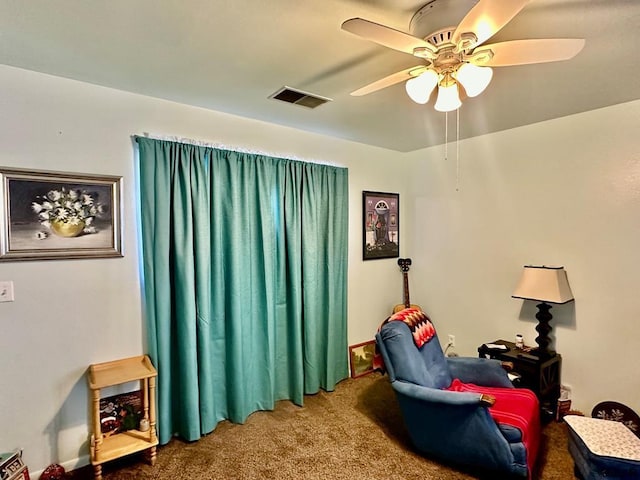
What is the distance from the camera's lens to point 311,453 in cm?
241

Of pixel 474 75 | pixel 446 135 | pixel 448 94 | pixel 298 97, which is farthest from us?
pixel 446 135

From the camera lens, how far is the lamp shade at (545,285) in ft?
8.87

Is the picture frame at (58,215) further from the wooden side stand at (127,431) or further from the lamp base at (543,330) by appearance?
the lamp base at (543,330)

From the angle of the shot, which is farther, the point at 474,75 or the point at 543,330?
the point at 543,330

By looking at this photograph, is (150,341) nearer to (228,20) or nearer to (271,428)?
(271,428)

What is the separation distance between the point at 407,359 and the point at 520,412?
29.0 inches

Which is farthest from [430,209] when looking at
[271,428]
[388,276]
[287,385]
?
[271,428]

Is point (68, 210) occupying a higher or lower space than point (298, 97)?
lower

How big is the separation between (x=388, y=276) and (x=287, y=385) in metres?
1.66

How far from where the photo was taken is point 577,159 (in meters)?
2.81

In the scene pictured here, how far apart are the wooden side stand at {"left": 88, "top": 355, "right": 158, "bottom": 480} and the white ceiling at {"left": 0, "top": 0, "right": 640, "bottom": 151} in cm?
183

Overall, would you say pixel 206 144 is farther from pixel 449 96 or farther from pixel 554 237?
pixel 554 237

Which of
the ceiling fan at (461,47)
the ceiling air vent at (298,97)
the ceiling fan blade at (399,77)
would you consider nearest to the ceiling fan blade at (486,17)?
the ceiling fan at (461,47)

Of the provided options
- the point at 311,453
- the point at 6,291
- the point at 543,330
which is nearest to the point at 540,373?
the point at 543,330
